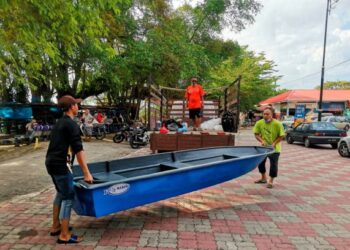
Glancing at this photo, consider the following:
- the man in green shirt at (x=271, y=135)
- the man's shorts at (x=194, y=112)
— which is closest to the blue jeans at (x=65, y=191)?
the man in green shirt at (x=271, y=135)

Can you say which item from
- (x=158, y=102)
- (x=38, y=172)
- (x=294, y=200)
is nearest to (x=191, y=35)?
(x=158, y=102)

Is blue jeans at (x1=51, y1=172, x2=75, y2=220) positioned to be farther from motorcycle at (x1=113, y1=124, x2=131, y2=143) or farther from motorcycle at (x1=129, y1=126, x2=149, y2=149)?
motorcycle at (x1=113, y1=124, x2=131, y2=143)

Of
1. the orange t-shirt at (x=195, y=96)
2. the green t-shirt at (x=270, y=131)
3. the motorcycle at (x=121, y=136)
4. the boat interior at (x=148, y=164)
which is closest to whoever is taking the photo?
the boat interior at (x=148, y=164)

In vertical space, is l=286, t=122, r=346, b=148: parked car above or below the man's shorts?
below

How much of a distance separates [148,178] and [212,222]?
121 centimetres

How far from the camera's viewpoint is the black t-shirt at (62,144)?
12.2 feet

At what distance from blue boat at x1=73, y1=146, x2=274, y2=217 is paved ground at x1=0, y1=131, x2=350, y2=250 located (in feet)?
1.41

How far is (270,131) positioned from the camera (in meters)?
6.80

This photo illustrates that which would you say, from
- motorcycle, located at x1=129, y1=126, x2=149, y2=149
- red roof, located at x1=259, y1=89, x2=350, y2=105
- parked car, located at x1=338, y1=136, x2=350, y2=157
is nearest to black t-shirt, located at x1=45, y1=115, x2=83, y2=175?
motorcycle, located at x1=129, y1=126, x2=149, y2=149

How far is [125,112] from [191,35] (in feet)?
28.1

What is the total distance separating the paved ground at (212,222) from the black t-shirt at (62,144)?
3.00 ft

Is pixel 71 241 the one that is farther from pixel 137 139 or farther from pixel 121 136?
pixel 121 136

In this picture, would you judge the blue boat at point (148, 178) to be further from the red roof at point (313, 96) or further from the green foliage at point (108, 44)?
the red roof at point (313, 96)

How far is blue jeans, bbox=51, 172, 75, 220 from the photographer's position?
3.79m
